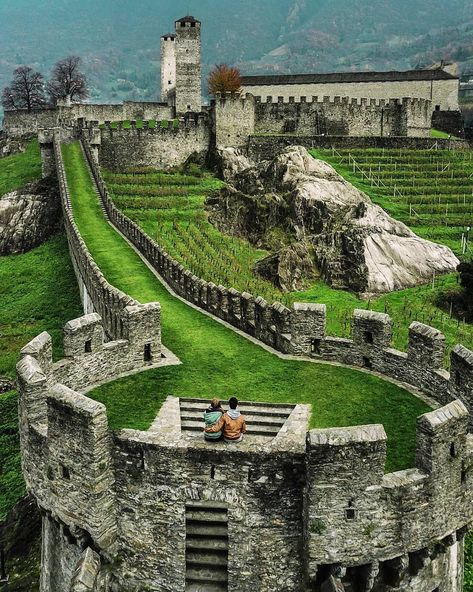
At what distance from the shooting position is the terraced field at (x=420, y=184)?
5697cm

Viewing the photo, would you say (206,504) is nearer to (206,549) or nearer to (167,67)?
(206,549)

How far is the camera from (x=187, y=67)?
83062 mm

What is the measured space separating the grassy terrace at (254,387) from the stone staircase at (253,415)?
573mm

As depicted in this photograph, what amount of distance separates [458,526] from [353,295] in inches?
1252

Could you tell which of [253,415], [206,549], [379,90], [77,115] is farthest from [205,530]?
[379,90]

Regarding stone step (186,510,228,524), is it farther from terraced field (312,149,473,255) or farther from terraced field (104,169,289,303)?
terraced field (312,149,473,255)

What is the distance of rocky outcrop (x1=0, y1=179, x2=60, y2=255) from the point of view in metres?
60.0

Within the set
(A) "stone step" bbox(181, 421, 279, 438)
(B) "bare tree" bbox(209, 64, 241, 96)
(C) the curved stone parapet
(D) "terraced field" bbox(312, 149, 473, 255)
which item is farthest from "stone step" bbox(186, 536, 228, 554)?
(B) "bare tree" bbox(209, 64, 241, 96)

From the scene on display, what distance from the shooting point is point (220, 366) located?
19.7 meters

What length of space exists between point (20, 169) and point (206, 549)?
67.5m

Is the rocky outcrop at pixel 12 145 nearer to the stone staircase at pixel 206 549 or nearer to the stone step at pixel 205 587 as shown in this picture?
the stone staircase at pixel 206 549

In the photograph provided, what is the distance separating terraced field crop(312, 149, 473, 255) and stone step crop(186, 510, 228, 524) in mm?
41469

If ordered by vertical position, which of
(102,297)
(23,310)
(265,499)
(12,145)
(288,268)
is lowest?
(23,310)

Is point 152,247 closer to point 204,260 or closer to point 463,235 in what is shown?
point 204,260
